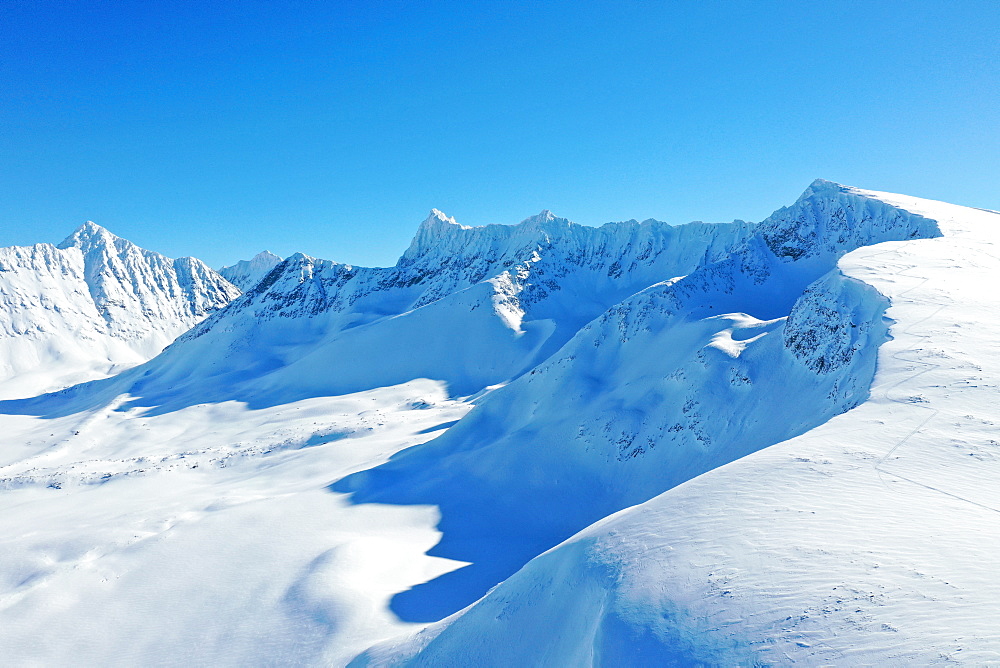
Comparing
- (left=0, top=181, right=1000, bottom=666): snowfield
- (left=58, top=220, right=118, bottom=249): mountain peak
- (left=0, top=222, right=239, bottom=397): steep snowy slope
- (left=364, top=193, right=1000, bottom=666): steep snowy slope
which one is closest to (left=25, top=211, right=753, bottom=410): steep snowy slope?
(left=0, top=181, right=1000, bottom=666): snowfield

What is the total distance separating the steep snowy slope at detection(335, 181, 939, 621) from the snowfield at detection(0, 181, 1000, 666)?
0.65ft

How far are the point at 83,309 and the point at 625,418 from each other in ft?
636

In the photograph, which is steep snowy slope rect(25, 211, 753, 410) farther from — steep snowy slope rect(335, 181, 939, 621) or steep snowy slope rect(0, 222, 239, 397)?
steep snowy slope rect(0, 222, 239, 397)

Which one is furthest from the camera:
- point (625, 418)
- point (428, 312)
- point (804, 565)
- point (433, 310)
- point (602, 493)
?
point (433, 310)

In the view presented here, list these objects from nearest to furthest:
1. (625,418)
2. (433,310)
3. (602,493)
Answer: (602,493), (625,418), (433,310)

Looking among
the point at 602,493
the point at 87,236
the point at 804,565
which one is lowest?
the point at 602,493

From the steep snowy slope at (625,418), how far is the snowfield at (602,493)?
199 millimetres

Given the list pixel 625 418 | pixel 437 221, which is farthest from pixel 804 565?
pixel 437 221

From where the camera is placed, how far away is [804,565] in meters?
9.25

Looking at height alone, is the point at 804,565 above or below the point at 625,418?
above

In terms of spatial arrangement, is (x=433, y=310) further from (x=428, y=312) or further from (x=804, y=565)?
(x=804, y=565)

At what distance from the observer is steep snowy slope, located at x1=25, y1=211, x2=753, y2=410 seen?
79.6 m

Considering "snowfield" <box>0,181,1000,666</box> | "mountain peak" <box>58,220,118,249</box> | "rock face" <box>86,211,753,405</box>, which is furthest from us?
"mountain peak" <box>58,220,118,249</box>

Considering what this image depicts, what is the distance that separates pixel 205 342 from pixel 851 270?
112m
